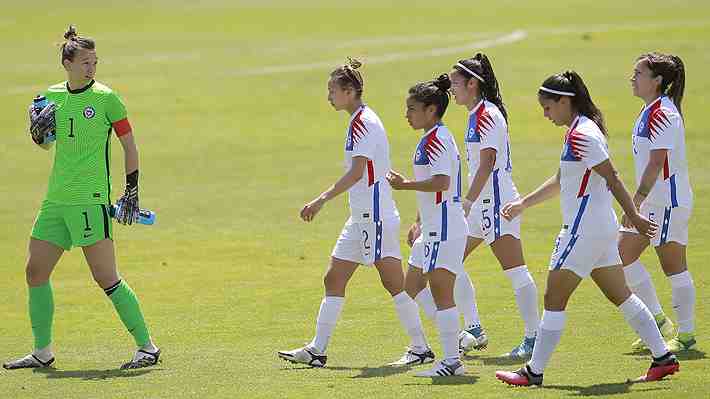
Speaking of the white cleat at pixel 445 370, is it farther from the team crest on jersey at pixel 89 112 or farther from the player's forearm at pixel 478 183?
the team crest on jersey at pixel 89 112

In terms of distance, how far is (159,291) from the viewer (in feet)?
48.1

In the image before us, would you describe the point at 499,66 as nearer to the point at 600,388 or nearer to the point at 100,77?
the point at 100,77

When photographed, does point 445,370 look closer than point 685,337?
Yes

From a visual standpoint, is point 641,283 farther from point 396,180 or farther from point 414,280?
point 396,180

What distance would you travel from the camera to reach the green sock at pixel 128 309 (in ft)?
34.9

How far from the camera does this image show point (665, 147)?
406 inches

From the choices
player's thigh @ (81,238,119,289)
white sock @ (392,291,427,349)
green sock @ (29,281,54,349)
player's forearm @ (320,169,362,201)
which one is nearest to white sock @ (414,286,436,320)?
white sock @ (392,291,427,349)

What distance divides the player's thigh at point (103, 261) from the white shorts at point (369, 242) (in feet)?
5.99

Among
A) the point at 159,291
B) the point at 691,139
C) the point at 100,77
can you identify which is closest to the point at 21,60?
the point at 100,77

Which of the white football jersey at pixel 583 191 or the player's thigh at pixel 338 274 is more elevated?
the white football jersey at pixel 583 191

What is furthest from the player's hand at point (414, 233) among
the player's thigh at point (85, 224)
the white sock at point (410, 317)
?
the player's thigh at point (85, 224)

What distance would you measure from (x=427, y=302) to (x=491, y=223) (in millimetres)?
844

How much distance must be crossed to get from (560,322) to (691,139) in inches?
714

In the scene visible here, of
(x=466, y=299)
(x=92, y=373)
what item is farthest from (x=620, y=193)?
(x=92, y=373)
